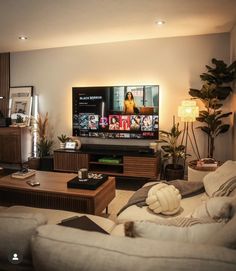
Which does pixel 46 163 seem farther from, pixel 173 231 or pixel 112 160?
pixel 173 231

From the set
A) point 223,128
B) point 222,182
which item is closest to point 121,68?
point 223,128

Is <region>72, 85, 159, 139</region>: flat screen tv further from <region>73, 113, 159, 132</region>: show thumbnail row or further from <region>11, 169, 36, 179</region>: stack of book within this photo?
<region>11, 169, 36, 179</region>: stack of book

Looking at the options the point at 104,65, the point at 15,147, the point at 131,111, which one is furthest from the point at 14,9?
the point at 15,147

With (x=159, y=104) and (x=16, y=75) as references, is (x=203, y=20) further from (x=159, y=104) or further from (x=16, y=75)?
(x=16, y=75)

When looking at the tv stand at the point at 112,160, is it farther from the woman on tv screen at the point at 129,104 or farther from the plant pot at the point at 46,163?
the woman on tv screen at the point at 129,104

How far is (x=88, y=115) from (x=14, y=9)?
207 centimetres

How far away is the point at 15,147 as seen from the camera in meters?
4.72

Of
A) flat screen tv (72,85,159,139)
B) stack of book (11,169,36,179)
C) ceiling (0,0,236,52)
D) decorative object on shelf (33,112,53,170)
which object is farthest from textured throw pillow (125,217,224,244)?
decorative object on shelf (33,112,53,170)

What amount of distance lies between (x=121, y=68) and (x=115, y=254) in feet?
12.6

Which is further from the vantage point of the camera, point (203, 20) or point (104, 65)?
point (104, 65)

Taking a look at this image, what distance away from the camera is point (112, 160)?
4008mm

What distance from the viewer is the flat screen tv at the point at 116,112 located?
416cm

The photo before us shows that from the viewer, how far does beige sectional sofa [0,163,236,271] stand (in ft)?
2.69

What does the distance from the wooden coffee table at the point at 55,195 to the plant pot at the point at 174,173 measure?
4.30 ft
